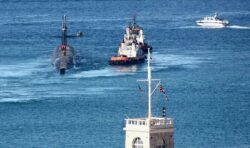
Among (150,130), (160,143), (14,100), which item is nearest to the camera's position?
(150,130)

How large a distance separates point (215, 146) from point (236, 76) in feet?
221

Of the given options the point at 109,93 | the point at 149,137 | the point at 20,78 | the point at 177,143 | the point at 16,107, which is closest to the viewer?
the point at 149,137

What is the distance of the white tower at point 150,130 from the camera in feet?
249

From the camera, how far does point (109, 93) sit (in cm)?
17912

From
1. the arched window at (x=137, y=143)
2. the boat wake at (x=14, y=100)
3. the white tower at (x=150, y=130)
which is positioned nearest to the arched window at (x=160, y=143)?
the white tower at (x=150, y=130)

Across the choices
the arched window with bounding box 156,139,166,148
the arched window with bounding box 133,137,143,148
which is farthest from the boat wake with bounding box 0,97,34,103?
the arched window with bounding box 156,139,166,148

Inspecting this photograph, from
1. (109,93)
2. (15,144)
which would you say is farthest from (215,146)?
(109,93)

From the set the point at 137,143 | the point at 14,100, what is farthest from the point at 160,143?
the point at 14,100

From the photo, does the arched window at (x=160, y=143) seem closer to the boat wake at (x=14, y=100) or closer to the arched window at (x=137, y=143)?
the arched window at (x=137, y=143)

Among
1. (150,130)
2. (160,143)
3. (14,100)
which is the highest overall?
(14,100)

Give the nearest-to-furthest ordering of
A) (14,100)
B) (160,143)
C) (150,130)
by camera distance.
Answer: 1. (150,130)
2. (160,143)
3. (14,100)

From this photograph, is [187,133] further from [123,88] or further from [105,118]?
[123,88]

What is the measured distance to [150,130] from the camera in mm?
75875

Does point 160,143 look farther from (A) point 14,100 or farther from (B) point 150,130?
(A) point 14,100
